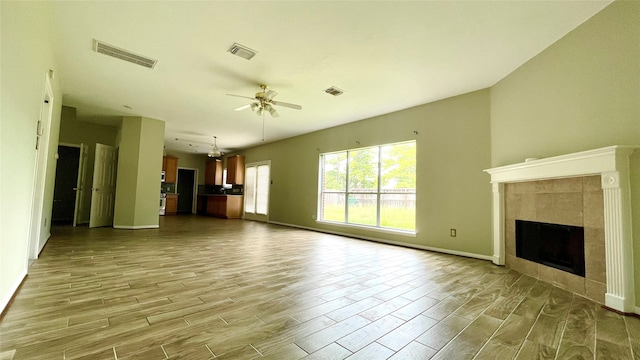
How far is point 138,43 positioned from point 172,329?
3.18 m

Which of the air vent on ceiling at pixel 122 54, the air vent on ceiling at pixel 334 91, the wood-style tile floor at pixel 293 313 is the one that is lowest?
the wood-style tile floor at pixel 293 313

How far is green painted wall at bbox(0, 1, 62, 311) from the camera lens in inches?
61.6

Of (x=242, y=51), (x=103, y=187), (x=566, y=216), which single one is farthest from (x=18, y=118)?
(x=103, y=187)

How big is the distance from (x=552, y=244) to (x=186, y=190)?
1271cm

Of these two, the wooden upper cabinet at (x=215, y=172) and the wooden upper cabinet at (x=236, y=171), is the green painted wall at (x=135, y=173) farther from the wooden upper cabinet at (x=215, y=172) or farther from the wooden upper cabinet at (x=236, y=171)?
the wooden upper cabinet at (x=215, y=172)

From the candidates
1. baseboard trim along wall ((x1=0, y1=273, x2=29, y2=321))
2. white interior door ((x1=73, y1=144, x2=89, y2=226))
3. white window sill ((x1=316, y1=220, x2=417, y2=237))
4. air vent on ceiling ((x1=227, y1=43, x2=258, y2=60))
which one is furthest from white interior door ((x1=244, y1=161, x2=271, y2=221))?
baseboard trim along wall ((x1=0, y1=273, x2=29, y2=321))

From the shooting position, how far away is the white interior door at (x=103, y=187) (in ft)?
20.2

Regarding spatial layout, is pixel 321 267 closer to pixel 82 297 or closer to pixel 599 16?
pixel 82 297

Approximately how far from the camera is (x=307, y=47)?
3.06 m

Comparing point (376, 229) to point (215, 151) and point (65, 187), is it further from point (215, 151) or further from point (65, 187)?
A: point (65, 187)

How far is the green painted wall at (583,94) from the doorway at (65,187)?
10072 millimetres

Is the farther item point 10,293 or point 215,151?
point 215,151

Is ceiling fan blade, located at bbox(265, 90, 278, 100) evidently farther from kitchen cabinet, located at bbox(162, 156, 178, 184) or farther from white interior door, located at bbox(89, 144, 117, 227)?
kitchen cabinet, located at bbox(162, 156, 178, 184)

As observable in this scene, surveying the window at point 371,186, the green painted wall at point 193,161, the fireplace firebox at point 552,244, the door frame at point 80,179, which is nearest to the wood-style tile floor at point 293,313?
the fireplace firebox at point 552,244
